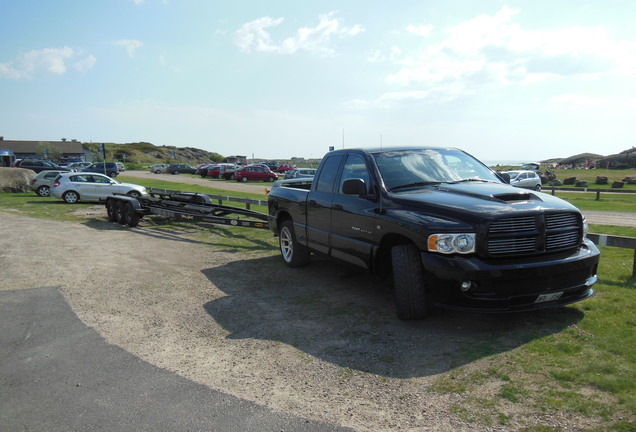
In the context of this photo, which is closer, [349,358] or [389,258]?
[349,358]

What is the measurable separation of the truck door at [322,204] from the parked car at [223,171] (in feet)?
141

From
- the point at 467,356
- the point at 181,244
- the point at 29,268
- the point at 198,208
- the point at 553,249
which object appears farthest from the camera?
the point at 198,208

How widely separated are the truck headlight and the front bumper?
0.23 feet

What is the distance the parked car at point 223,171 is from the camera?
164 feet

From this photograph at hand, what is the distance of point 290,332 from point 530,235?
2.68 m

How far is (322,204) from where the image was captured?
700cm

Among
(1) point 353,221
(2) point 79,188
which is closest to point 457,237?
(1) point 353,221

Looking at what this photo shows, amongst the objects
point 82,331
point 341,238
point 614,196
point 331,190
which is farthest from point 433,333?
point 614,196

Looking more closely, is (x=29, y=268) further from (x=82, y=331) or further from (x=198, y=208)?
(x=198, y=208)

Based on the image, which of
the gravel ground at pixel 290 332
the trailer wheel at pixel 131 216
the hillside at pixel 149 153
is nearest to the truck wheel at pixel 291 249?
the gravel ground at pixel 290 332

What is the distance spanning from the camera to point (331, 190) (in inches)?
272

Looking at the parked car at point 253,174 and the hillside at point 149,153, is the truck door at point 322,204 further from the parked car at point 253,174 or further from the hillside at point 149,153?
the hillside at point 149,153

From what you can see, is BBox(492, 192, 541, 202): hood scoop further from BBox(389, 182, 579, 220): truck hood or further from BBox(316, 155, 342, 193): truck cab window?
BBox(316, 155, 342, 193): truck cab window

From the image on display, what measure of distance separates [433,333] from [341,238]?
201cm
